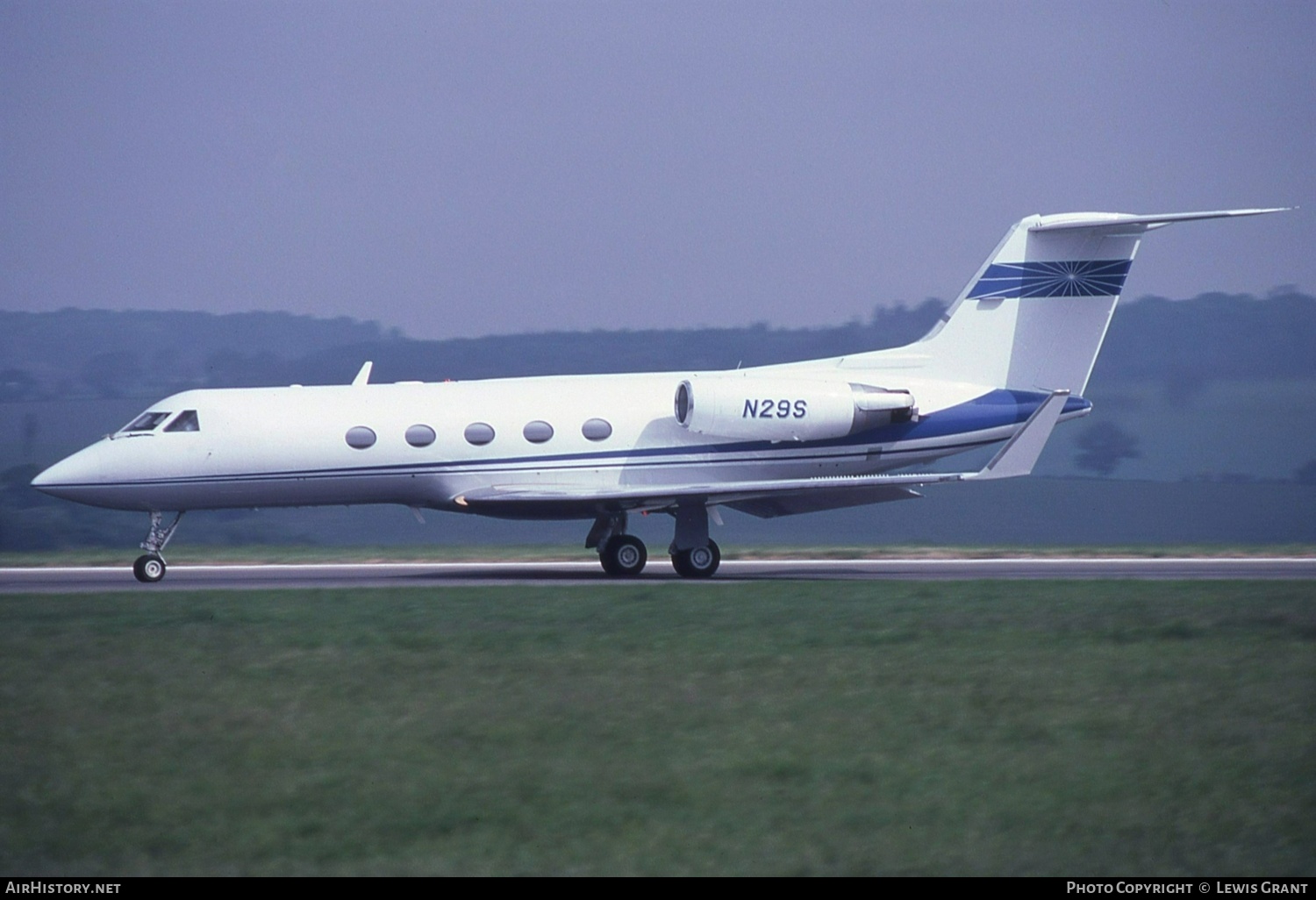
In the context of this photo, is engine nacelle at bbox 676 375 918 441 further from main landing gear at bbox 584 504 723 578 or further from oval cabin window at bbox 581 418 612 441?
main landing gear at bbox 584 504 723 578

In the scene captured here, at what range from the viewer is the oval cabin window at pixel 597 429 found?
22406 mm

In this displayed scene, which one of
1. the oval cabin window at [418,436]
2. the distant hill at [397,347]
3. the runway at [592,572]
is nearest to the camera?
the runway at [592,572]

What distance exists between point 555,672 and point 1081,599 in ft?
24.1

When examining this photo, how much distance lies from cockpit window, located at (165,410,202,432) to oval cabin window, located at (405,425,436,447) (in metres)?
3.01

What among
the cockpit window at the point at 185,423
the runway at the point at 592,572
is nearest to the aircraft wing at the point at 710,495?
the runway at the point at 592,572

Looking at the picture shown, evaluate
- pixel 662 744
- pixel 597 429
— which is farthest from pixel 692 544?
pixel 662 744

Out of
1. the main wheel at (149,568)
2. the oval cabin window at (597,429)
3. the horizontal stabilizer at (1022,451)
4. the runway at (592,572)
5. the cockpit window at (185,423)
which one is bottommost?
the runway at (592,572)

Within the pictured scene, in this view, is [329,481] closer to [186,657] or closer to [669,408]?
[669,408]

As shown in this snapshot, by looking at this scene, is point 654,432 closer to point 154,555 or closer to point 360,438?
point 360,438

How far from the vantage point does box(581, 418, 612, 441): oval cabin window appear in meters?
22.4

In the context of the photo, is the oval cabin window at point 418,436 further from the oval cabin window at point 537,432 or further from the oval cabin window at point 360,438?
the oval cabin window at point 537,432

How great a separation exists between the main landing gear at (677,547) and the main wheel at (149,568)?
21.2ft

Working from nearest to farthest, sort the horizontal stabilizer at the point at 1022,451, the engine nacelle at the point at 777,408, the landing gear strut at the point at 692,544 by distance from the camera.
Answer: the horizontal stabilizer at the point at 1022,451 → the engine nacelle at the point at 777,408 → the landing gear strut at the point at 692,544
